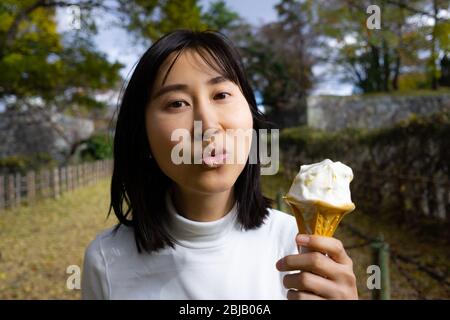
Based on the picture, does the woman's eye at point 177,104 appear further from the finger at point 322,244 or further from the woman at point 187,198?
the finger at point 322,244

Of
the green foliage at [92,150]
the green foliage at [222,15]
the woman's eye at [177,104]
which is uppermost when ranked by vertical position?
the green foliage at [222,15]

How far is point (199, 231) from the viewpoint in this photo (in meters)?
0.87

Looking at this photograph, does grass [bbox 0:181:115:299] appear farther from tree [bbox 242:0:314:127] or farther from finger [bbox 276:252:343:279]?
tree [bbox 242:0:314:127]

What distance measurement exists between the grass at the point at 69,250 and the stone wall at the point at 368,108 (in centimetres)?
424

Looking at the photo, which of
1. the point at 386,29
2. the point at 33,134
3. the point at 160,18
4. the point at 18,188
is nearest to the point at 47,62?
the point at 160,18

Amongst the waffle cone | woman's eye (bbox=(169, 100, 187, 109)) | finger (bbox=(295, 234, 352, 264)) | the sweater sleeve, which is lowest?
the sweater sleeve

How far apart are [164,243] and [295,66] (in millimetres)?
6297

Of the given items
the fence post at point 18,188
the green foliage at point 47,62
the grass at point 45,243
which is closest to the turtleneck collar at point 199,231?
the grass at point 45,243

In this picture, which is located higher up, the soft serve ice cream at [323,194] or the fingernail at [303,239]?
the soft serve ice cream at [323,194]

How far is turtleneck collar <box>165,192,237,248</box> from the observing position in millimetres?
866

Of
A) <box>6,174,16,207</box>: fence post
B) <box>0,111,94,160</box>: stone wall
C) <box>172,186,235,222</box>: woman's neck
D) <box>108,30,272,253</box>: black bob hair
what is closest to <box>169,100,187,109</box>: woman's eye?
<box>108,30,272,253</box>: black bob hair

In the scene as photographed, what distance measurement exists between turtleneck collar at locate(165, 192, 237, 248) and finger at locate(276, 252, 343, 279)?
0.27 m

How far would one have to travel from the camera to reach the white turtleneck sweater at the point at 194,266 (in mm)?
864
